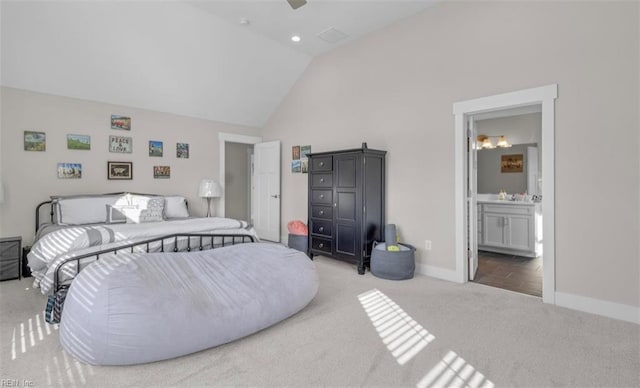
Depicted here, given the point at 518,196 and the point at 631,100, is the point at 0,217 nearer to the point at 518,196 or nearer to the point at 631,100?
the point at 631,100

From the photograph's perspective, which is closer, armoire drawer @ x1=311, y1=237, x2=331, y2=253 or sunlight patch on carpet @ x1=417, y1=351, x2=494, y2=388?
sunlight patch on carpet @ x1=417, y1=351, x2=494, y2=388

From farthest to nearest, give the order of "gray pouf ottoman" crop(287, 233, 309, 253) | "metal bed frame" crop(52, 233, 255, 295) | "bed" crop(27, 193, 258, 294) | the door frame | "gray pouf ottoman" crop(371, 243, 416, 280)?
1. "gray pouf ottoman" crop(287, 233, 309, 253)
2. "gray pouf ottoman" crop(371, 243, 416, 280)
3. the door frame
4. "bed" crop(27, 193, 258, 294)
5. "metal bed frame" crop(52, 233, 255, 295)

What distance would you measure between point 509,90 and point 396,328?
261 centimetres

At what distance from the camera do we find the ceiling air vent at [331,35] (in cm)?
450

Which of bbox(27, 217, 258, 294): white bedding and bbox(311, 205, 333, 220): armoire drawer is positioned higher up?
bbox(311, 205, 333, 220): armoire drawer

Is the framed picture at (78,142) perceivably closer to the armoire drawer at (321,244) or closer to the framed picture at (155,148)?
the framed picture at (155,148)

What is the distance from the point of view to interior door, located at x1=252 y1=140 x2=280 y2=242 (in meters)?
6.00

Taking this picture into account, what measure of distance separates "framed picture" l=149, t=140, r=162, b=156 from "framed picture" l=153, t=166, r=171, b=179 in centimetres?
22

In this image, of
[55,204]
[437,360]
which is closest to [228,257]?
[437,360]

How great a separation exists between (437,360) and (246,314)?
50.4 inches

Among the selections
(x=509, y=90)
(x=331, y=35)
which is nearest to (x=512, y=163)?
(x=509, y=90)

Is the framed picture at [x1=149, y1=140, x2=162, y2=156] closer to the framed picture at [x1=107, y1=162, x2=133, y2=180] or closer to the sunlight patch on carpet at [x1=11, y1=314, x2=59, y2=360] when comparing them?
the framed picture at [x1=107, y1=162, x2=133, y2=180]

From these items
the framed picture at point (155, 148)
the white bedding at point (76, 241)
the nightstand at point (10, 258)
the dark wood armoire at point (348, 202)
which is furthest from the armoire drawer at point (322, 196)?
the nightstand at point (10, 258)

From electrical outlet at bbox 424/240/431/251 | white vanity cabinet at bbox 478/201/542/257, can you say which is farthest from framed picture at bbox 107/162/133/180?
white vanity cabinet at bbox 478/201/542/257
